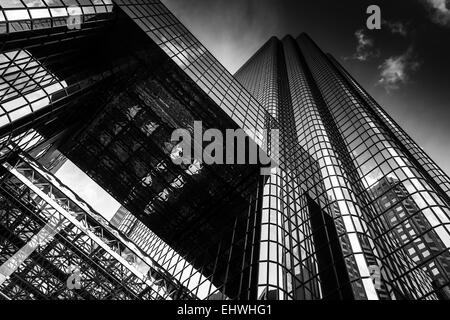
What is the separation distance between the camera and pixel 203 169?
3591 centimetres

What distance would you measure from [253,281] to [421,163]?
31393 millimetres

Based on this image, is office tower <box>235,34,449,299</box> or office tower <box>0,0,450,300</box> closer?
office tower <box>0,0,450,300</box>

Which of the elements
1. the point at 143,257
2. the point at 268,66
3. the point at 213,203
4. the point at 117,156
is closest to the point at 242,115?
the point at 213,203

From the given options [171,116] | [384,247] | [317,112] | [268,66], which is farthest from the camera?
[268,66]

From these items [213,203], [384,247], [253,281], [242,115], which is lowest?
[253,281]

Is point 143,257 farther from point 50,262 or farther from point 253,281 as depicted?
point 253,281

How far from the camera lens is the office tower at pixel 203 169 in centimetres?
2394

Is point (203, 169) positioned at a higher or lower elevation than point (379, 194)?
lower

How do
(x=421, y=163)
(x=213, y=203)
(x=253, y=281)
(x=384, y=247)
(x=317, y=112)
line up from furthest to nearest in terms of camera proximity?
(x=317, y=112) < (x=421, y=163) < (x=213, y=203) < (x=384, y=247) < (x=253, y=281)

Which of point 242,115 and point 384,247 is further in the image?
point 242,115

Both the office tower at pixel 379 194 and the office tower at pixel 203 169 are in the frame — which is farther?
the office tower at pixel 379 194

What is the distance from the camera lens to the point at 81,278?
2895 centimetres

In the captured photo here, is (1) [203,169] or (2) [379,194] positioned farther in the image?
(1) [203,169]

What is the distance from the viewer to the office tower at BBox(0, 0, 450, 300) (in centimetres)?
2394
